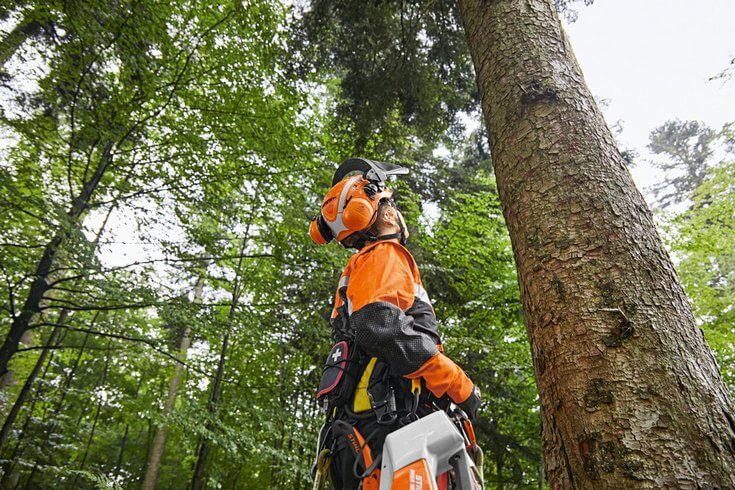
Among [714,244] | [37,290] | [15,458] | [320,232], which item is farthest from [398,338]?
[15,458]

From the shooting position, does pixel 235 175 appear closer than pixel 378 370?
No

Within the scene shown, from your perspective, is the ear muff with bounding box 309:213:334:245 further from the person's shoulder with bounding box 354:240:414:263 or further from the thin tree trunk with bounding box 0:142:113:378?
the thin tree trunk with bounding box 0:142:113:378

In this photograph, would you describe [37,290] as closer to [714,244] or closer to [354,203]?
[354,203]

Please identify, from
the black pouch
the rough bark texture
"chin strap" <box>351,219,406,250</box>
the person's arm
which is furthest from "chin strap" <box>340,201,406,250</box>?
the rough bark texture

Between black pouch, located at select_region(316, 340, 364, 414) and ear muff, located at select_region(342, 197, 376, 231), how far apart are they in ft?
2.53

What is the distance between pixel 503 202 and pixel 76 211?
16.9 feet

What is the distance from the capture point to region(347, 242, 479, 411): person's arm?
A: 2.05 meters

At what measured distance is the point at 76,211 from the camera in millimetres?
4820

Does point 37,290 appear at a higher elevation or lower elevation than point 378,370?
higher

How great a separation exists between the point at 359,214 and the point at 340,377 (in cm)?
103

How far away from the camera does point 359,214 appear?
264 centimetres

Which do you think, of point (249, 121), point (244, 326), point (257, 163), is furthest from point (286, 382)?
point (249, 121)

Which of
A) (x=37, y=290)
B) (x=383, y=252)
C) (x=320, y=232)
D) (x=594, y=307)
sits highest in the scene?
(x=37, y=290)

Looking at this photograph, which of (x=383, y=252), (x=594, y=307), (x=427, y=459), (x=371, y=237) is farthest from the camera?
(x=371, y=237)
